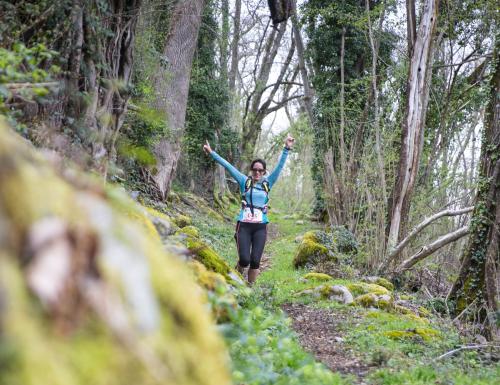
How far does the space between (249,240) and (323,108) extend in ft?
42.6

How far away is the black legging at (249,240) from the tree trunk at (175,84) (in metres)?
6.01

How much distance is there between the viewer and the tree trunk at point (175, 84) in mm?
13523

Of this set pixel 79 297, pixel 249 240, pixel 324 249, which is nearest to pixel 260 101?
pixel 324 249

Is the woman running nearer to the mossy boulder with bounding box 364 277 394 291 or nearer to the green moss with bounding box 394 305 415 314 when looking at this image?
the green moss with bounding box 394 305 415 314

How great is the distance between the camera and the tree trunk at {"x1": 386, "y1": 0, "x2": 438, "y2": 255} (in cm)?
1220

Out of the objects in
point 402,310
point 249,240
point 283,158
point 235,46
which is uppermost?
point 235,46

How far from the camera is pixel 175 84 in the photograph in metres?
14.1

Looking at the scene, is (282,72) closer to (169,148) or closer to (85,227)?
(169,148)

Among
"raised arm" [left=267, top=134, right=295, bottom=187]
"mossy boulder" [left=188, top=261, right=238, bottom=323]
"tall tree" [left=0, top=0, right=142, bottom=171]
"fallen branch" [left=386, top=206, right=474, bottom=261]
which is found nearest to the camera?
"mossy boulder" [left=188, top=261, right=238, bottom=323]

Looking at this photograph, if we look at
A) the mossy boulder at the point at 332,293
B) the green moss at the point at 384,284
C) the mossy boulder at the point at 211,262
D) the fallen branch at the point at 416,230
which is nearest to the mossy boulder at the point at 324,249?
the fallen branch at the point at 416,230

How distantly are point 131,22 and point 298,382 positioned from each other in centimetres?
579

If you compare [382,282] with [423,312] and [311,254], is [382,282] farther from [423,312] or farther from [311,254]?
[311,254]

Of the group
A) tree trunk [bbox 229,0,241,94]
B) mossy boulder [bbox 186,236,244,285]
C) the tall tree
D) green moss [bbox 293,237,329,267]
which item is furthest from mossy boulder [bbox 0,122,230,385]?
tree trunk [bbox 229,0,241,94]

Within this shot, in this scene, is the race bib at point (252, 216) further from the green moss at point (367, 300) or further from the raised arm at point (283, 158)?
the green moss at point (367, 300)
